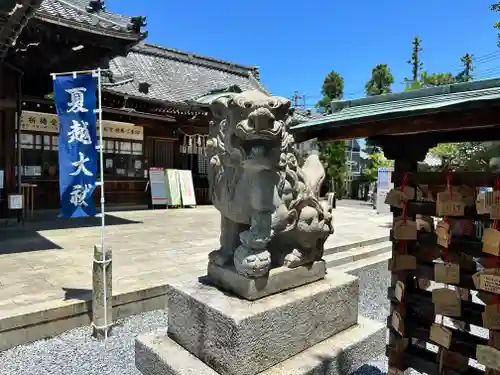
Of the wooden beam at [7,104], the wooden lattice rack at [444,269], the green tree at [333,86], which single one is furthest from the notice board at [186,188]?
the green tree at [333,86]

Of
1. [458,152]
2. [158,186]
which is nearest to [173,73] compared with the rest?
[158,186]

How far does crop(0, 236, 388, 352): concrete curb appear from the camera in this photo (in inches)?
129

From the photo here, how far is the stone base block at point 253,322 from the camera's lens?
2512mm

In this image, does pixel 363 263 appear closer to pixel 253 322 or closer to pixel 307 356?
pixel 307 356

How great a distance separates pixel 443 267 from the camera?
2.24 m

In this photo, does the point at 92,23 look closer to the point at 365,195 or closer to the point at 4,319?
the point at 4,319

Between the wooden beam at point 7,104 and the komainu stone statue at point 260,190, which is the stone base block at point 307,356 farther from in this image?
the wooden beam at point 7,104

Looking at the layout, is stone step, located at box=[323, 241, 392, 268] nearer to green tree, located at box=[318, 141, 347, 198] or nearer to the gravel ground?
the gravel ground

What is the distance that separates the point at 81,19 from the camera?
8.38 metres

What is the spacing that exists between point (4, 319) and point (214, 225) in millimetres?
6125

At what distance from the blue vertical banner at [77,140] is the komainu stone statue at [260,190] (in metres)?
2.31

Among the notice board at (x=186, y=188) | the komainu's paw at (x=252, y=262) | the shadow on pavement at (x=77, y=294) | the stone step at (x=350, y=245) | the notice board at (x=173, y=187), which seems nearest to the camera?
the komainu's paw at (x=252, y=262)

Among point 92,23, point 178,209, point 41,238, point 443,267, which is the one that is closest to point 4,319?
point 443,267

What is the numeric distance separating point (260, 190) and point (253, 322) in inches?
38.8
